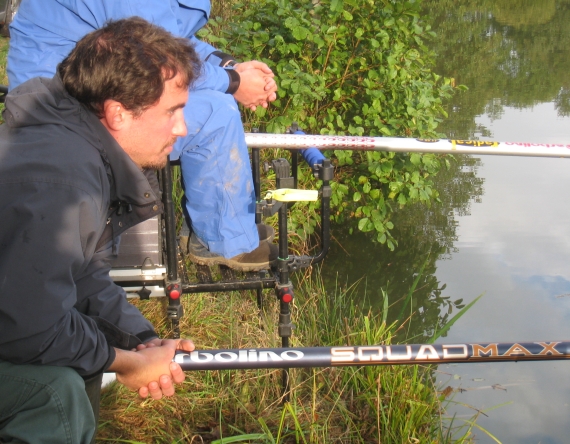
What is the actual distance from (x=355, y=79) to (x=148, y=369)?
12.2ft

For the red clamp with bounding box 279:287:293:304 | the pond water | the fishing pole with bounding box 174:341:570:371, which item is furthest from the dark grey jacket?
the pond water

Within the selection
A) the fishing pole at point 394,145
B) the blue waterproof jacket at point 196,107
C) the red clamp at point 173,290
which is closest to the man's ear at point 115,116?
Result: the blue waterproof jacket at point 196,107

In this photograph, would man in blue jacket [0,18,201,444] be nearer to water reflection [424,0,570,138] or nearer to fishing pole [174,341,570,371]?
fishing pole [174,341,570,371]

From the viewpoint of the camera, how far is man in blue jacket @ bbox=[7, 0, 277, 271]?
2.78 m

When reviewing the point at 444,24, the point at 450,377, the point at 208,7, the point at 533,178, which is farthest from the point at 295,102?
the point at 444,24

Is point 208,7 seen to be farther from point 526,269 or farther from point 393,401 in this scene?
point 526,269

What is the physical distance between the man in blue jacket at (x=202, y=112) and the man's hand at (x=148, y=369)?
110 centimetres

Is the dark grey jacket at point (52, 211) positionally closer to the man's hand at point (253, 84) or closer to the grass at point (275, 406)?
the grass at point (275, 406)

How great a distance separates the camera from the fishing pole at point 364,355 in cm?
189

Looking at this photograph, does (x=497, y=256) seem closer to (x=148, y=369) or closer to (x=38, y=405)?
(x=148, y=369)

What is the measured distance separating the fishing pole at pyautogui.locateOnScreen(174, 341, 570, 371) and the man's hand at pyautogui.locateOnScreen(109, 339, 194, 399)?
36 mm

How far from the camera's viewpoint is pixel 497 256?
5465 mm

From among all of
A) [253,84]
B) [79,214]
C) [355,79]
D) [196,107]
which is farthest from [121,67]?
[355,79]

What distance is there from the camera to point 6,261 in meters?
1.60
